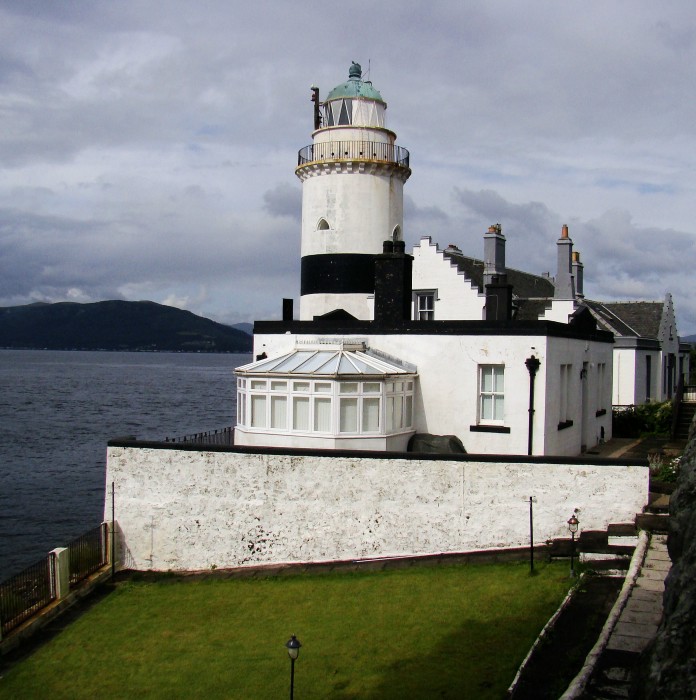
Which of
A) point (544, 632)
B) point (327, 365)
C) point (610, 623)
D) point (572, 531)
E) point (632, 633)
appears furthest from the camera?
point (327, 365)

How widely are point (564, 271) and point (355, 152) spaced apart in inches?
399

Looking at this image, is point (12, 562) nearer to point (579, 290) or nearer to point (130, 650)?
point (130, 650)

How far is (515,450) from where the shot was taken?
21.2 m

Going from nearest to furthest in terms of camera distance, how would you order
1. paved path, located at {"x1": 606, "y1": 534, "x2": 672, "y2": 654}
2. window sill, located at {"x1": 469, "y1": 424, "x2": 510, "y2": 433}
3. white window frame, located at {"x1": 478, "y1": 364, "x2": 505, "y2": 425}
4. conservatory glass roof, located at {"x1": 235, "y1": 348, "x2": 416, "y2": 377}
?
paved path, located at {"x1": 606, "y1": 534, "x2": 672, "y2": 654} → conservatory glass roof, located at {"x1": 235, "y1": 348, "x2": 416, "y2": 377} → window sill, located at {"x1": 469, "y1": 424, "x2": 510, "y2": 433} → white window frame, located at {"x1": 478, "y1": 364, "x2": 505, "y2": 425}

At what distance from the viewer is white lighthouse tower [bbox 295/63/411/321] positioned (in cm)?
2889

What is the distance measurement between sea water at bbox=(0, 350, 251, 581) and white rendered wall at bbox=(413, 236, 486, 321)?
16.0 meters

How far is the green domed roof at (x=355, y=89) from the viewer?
30281mm

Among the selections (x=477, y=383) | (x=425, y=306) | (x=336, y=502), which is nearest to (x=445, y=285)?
(x=425, y=306)

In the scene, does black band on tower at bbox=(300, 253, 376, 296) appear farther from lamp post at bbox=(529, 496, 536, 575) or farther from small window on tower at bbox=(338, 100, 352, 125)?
lamp post at bbox=(529, 496, 536, 575)

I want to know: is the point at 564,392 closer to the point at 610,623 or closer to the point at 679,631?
the point at 610,623

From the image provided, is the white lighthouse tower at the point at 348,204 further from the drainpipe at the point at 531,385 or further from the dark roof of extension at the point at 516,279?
the drainpipe at the point at 531,385

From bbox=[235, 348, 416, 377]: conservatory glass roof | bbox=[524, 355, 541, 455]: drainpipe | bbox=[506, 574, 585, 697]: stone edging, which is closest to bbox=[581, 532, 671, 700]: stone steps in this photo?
bbox=[506, 574, 585, 697]: stone edging

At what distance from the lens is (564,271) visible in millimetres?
32719

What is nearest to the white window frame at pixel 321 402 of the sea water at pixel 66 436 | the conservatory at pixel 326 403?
the conservatory at pixel 326 403
